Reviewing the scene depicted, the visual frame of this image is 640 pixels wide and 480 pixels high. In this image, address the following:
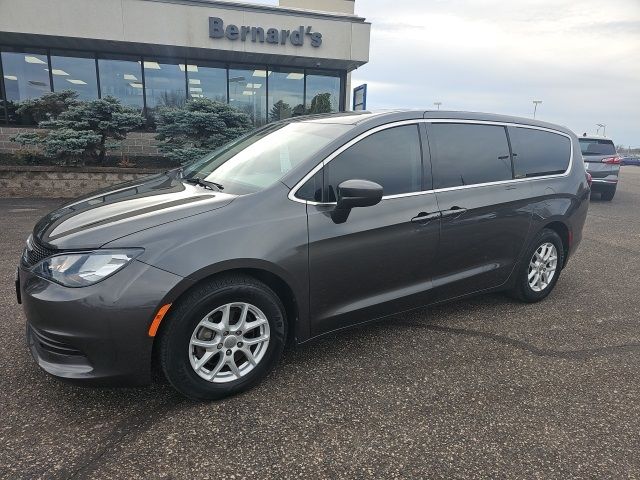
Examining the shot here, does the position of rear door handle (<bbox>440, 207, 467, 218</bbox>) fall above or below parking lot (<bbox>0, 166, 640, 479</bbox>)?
above

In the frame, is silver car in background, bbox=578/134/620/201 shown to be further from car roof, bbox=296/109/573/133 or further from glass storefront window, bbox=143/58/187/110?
glass storefront window, bbox=143/58/187/110

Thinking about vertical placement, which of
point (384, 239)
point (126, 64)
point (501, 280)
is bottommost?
point (501, 280)

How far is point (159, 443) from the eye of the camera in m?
2.30

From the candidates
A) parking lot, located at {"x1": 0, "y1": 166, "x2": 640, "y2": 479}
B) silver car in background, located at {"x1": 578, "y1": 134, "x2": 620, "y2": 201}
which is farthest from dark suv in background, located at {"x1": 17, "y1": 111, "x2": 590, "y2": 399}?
silver car in background, located at {"x1": 578, "y1": 134, "x2": 620, "y2": 201}

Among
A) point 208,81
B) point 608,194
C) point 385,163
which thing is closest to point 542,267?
point 385,163

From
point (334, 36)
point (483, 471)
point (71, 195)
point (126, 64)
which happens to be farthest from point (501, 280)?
point (126, 64)

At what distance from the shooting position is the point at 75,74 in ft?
42.9

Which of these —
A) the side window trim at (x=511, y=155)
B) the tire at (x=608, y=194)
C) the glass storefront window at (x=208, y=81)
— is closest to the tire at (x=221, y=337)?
the side window trim at (x=511, y=155)

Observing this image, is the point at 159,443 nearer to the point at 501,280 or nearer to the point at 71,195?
the point at 501,280

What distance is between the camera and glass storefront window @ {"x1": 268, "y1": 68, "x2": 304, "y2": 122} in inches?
585

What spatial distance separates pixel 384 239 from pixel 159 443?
1.79 meters

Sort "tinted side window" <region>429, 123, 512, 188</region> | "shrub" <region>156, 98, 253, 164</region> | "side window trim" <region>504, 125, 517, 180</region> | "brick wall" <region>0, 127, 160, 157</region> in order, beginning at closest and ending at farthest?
"tinted side window" <region>429, 123, 512, 188</region>
"side window trim" <region>504, 125, 517, 180</region>
"shrub" <region>156, 98, 253, 164</region>
"brick wall" <region>0, 127, 160, 157</region>

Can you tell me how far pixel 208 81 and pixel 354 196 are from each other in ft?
42.0

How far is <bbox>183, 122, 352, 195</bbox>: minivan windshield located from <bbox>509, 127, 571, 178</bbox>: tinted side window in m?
1.78
